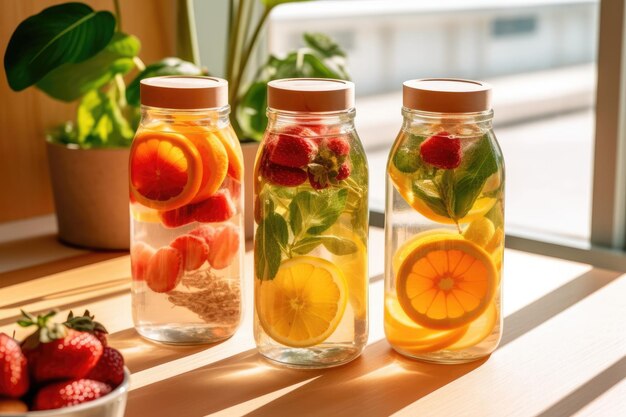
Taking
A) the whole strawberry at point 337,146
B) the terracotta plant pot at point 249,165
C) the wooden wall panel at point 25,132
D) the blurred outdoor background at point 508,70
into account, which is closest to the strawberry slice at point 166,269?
the whole strawberry at point 337,146

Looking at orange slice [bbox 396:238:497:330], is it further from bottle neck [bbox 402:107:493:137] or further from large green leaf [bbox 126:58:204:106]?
large green leaf [bbox 126:58:204:106]

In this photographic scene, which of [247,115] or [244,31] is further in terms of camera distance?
[244,31]

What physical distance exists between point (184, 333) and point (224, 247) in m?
0.10

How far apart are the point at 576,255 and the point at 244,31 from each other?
0.64 m

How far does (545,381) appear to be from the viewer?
957 millimetres

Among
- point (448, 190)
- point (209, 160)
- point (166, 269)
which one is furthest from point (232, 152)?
point (448, 190)

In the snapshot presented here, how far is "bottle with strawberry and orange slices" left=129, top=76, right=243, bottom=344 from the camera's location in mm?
1008

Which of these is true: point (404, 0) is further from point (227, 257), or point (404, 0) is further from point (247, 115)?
point (227, 257)

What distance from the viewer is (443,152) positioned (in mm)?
936

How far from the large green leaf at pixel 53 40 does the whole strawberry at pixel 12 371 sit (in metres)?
0.60

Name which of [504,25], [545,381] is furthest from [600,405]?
[504,25]

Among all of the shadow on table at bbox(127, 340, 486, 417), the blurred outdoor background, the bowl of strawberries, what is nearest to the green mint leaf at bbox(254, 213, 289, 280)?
the shadow on table at bbox(127, 340, 486, 417)

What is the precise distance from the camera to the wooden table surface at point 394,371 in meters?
0.91

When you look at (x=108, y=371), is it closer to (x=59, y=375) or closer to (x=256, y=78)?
(x=59, y=375)
